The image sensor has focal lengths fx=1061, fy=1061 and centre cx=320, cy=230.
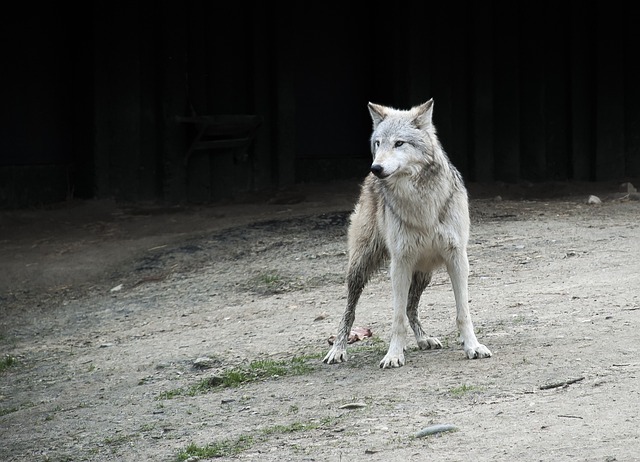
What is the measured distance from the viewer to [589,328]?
6.21 metres

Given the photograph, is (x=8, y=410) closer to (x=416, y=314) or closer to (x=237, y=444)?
(x=237, y=444)

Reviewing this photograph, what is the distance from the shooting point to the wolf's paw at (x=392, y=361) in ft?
19.6

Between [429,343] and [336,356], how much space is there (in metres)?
0.57

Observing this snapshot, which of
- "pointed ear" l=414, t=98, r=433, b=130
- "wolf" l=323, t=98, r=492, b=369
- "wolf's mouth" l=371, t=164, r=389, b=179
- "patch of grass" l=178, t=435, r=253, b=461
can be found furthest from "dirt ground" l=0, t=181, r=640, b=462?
→ "pointed ear" l=414, t=98, r=433, b=130

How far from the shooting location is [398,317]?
19.9 feet

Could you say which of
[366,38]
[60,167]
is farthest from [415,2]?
[60,167]

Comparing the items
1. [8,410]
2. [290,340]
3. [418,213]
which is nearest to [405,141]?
[418,213]

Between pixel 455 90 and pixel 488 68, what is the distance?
561 mm

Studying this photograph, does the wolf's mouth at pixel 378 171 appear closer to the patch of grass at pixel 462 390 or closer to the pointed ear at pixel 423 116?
the pointed ear at pixel 423 116

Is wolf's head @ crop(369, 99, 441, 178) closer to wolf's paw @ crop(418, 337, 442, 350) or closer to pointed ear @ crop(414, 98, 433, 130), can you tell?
pointed ear @ crop(414, 98, 433, 130)

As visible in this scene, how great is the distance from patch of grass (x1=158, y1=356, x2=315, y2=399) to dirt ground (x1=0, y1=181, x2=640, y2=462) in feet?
0.08

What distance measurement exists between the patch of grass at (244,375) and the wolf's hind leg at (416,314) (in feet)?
2.24

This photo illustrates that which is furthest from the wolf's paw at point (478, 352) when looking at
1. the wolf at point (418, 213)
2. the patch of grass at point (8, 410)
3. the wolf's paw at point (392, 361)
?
the patch of grass at point (8, 410)

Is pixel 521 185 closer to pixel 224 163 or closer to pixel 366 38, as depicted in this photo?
pixel 366 38
